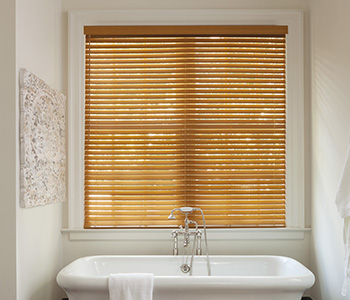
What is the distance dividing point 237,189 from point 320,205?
610 mm

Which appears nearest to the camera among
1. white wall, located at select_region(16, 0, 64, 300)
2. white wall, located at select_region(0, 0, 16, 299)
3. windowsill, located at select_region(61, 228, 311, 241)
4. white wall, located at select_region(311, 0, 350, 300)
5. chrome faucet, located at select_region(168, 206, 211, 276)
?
white wall, located at select_region(0, 0, 16, 299)

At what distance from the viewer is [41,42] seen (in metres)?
2.81

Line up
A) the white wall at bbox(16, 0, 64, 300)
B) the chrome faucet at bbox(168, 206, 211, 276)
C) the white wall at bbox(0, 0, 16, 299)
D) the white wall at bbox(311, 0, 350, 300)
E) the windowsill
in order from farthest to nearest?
the windowsill → the chrome faucet at bbox(168, 206, 211, 276) → the white wall at bbox(311, 0, 350, 300) → the white wall at bbox(16, 0, 64, 300) → the white wall at bbox(0, 0, 16, 299)

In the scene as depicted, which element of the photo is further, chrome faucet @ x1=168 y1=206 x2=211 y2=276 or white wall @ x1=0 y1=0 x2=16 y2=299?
chrome faucet @ x1=168 y1=206 x2=211 y2=276

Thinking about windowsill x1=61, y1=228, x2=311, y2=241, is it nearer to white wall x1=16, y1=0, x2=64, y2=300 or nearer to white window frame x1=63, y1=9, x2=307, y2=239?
white window frame x1=63, y1=9, x2=307, y2=239

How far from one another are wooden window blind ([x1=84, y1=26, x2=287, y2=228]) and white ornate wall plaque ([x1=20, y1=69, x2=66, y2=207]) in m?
0.28

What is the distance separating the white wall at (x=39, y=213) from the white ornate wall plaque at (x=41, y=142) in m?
0.08

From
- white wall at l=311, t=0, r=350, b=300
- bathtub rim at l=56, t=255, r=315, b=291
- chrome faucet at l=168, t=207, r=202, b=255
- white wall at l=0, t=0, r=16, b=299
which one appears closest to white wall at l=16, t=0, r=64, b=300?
white wall at l=0, t=0, r=16, b=299

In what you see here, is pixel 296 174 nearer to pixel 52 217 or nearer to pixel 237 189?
pixel 237 189

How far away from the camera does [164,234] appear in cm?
322

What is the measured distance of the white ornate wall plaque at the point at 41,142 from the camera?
2.39 meters

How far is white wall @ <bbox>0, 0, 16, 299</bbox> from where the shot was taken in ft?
7.56

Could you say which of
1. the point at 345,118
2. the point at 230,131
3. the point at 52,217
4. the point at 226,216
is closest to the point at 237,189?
the point at 226,216

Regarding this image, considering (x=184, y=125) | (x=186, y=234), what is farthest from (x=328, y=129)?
(x=186, y=234)
